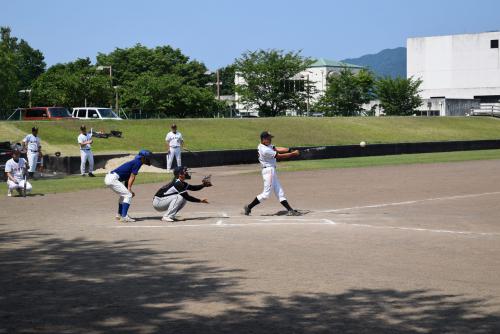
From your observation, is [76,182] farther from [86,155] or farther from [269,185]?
[269,185]

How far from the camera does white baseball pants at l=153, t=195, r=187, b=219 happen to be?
16.2m

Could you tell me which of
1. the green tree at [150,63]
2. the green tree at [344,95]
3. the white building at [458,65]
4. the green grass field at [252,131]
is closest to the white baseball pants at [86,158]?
the green grass field at [252,131]

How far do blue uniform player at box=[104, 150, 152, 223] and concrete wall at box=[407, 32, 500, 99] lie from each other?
9822 centimetres

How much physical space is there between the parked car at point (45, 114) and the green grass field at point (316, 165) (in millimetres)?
19796

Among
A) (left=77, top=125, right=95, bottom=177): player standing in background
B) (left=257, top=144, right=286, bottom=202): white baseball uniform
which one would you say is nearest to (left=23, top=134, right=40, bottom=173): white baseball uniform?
(left=77, top=125, right=95, bottom=177): player standing in background

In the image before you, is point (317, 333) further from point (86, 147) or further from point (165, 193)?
point (86, 147)

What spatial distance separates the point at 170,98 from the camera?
7600 cm

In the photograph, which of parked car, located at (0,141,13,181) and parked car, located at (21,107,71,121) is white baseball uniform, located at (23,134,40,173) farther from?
parked car, located at (21,107,71,121)

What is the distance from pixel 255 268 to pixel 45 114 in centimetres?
4182

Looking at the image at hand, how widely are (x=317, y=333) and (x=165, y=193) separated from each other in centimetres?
939

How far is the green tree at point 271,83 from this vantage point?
7075cm

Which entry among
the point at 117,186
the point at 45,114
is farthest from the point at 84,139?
the point at 45,114

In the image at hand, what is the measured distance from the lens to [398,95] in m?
82.1

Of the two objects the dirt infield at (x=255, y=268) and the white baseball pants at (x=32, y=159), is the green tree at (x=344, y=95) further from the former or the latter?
the dirt infield at (x=255, y=268)
